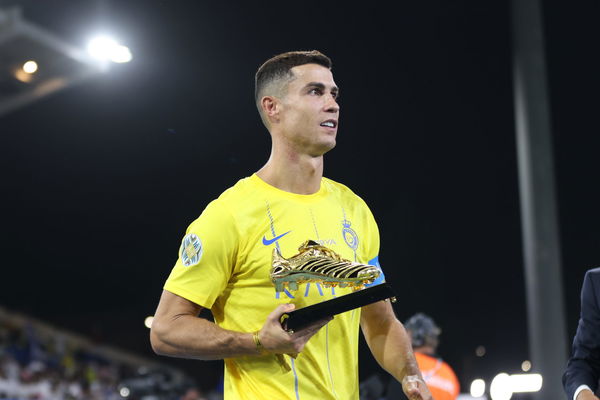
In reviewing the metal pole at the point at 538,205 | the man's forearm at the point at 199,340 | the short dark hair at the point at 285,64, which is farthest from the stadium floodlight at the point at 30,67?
the man's forearm at the point at 199,340

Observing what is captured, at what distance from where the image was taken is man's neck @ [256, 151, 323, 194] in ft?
9.61

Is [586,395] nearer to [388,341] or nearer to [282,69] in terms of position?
[388,341]

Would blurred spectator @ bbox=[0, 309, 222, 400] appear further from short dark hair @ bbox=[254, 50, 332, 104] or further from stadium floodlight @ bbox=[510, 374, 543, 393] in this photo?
short dark hair @ bbox=[254, 50, 332, 104]

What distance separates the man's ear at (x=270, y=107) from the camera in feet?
9.67

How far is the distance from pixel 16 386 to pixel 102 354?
10.3 m

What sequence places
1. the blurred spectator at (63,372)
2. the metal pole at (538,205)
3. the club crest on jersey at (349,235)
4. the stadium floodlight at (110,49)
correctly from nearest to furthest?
the club crest on jersey at (349,235), the metal pole at (538,205), the stadium floodlight at (110,49), the blurred spectator at (63,372)

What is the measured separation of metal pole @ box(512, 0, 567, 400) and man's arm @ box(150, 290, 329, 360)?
5449 millimetres

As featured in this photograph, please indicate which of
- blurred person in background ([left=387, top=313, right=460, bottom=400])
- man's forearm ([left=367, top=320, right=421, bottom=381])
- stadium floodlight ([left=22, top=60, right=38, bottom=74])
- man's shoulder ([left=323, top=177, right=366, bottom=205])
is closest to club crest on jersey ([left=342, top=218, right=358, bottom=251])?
man's shoulder ([left=323, top=177, right=366, bottom=205])

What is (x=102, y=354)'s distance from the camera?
25.9 metres

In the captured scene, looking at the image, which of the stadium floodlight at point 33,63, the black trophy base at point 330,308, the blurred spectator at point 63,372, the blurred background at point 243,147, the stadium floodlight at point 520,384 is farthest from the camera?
the stadium floodlight at point 520,384

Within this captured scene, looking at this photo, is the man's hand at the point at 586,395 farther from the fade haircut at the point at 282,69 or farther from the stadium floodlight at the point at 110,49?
the stadium floodlight at the point at 110,49

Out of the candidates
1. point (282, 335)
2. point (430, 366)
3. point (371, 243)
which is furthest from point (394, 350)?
point (430, 366)

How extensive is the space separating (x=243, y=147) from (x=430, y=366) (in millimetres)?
2046

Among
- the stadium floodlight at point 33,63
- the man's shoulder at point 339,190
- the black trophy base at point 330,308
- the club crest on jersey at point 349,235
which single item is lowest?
the black trophy base at point 330,308
